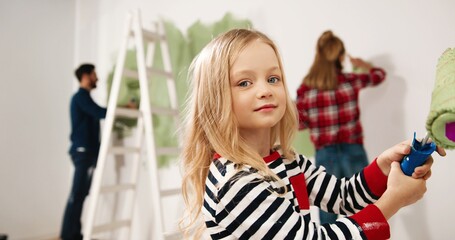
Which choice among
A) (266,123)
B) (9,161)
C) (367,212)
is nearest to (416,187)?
(367,212)

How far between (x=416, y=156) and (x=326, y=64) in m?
0.93

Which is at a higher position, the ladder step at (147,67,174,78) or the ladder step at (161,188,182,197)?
the ladder step at (147,67,174,78)

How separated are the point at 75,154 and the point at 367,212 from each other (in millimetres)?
1979

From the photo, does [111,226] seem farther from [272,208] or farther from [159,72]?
[272,208]

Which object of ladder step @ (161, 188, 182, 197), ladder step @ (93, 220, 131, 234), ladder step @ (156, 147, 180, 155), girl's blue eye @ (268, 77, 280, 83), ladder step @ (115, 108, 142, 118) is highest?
girl's blue eye @ (268, 77, 280, 83)

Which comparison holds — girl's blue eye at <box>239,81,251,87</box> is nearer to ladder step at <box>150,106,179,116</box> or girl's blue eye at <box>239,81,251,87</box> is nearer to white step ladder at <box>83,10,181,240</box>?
white step ladder at <box>83,10,181,240</box>

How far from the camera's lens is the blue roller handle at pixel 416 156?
24.1 inches

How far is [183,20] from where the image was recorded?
2.18 metres

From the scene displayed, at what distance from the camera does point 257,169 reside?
0.65 m

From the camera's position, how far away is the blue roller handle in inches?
24.1

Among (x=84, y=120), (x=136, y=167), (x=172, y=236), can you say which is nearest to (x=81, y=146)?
(x=84, y=120)

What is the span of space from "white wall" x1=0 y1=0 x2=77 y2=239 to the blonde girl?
6.64 feet

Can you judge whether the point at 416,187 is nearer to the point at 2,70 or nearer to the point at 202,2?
the point at 202,2

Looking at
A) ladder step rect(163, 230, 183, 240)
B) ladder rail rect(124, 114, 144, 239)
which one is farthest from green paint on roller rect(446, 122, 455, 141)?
ladder rail rect(124, 114, 144, 239)
